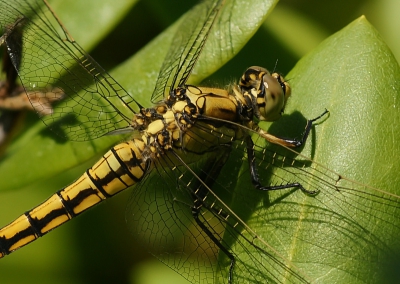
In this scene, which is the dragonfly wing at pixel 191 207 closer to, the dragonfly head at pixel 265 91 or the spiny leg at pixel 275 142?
the spiny leg at pixel 275 142

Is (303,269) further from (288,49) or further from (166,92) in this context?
(288,49)

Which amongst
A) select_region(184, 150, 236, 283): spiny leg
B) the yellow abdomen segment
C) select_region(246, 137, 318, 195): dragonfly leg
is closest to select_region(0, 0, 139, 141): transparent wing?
the yellow abdomen segment

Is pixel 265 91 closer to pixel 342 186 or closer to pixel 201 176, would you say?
pixel 201 176

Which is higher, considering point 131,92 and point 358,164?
point 131,92

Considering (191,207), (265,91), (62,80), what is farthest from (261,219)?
Result: (62,80)

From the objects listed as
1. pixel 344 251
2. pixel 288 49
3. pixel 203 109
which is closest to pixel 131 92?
pixel 203 109

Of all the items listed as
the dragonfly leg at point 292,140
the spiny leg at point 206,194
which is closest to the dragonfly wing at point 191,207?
the spiny leg at point 206,194

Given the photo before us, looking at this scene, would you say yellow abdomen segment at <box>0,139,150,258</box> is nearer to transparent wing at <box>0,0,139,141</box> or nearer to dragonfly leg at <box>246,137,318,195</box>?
transparent wing at <box>0,0,139,141</box>
